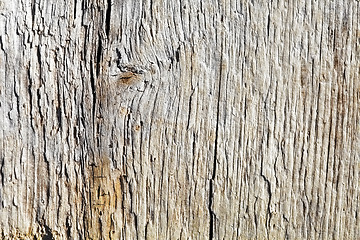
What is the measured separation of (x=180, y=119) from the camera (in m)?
1.56

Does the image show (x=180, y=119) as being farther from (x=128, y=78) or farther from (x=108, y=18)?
(x=108, y=18)

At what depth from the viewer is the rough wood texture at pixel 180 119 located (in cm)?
153

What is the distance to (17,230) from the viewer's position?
159 cm

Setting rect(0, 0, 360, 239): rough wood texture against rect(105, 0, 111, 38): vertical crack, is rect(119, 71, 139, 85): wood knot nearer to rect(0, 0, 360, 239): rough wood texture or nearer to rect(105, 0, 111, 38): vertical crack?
rect(0, 0, 360, 239): rough wood texture

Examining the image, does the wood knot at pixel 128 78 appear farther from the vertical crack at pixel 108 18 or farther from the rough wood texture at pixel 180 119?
the vertical crack at pixel 108 18

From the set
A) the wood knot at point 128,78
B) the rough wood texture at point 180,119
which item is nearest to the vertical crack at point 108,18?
the rough wood texture at point 180,119

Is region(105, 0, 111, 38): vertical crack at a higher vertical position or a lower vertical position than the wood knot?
higher

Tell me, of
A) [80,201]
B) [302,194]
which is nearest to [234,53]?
[302,194]

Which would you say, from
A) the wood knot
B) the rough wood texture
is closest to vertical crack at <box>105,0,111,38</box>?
the rough wood texture

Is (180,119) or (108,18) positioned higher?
(108,18)

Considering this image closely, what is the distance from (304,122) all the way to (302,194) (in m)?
0.21

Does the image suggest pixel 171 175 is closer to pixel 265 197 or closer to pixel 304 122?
pixel 265 197

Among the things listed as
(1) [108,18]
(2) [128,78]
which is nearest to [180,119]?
(2) [128,78]

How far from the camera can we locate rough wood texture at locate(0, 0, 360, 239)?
153 centimetres
